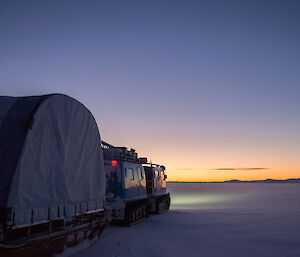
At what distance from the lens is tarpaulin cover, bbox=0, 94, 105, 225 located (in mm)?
5559

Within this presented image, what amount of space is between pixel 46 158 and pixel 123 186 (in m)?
6.24

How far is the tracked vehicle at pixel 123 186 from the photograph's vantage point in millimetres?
12211

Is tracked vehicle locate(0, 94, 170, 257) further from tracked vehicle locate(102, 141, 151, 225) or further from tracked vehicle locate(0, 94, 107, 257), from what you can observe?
tracked vehicle locate(102, 141, 151, 225)

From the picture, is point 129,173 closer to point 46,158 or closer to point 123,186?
point 123,186

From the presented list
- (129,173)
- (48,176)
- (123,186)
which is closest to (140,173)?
(129,173)

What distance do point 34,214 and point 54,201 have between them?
27.4 inches

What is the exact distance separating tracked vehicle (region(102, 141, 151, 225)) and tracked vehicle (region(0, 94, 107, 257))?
12.0 feet

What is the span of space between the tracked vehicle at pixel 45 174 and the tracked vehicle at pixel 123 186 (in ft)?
12.0

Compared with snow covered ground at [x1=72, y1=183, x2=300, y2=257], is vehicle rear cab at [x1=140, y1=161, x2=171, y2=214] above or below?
above

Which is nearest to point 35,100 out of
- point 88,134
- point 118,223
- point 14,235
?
point 88,134

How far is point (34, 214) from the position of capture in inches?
228

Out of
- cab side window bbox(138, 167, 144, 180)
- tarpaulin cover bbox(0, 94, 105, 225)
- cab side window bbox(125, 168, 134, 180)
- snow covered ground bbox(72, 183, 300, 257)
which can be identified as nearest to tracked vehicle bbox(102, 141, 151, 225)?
cab side window bbox(125, 168, 134, 180)

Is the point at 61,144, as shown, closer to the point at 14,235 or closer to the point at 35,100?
the point at 35,100

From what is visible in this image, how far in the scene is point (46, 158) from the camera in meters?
6.40
